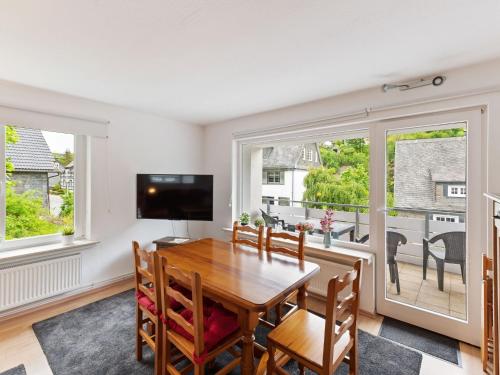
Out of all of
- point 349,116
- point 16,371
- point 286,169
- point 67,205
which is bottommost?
point 16,371

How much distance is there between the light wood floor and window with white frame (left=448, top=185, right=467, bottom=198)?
4.16 ft

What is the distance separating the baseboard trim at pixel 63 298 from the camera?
253 cm

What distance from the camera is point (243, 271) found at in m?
1.83

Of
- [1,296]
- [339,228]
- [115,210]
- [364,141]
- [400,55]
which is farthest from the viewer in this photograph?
[115,210]

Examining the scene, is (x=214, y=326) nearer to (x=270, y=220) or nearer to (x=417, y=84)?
(x=270, y=220)

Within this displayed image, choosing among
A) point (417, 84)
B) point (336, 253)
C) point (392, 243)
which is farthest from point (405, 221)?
point (417, 84)

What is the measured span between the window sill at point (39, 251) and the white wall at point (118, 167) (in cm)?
18

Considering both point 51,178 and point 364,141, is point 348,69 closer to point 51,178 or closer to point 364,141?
point 364,141

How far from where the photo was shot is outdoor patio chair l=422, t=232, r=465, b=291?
2.23 meters

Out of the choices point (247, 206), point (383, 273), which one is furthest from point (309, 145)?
point (383, 273)

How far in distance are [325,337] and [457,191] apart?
74.2 inches

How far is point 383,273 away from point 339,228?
2.17 ft

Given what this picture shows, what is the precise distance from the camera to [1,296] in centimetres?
241

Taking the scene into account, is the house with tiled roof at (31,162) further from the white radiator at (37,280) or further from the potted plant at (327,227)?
the potted plant at (327,227)
